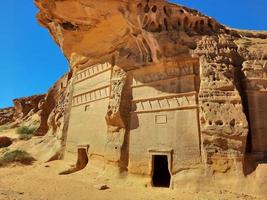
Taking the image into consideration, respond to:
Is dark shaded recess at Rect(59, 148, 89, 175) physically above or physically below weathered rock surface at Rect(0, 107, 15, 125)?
below

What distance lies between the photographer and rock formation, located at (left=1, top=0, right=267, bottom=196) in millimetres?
9591

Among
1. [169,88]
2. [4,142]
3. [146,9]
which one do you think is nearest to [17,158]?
[4,142]

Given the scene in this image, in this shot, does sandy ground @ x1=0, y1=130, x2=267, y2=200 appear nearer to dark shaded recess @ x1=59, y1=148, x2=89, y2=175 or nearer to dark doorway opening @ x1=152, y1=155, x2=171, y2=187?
dark shaded recess @ x1=59, y1=148, x2=89, y2=175

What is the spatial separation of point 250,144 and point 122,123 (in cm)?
513

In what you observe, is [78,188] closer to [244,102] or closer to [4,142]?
[244,102]

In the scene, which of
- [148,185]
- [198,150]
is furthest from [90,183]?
[198,150]

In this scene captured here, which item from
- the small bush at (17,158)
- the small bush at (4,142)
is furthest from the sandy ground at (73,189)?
the small bush at (4,142)

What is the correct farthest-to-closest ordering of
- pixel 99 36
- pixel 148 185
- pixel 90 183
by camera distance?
pixel 99 36, pixel 90 183, pixel 148 185

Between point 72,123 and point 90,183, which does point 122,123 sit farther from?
point 72,123

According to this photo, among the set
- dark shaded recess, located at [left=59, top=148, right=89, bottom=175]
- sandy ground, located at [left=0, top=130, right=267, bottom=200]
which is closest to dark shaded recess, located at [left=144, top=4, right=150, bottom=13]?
sandy ground, located at [left=0, top=130, right=267, bottom=200]

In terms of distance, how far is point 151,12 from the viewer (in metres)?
11.1

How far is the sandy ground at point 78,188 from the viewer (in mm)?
8906

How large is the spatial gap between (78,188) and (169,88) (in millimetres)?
5224

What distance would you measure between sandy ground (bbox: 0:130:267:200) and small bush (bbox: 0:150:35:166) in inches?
71.3
